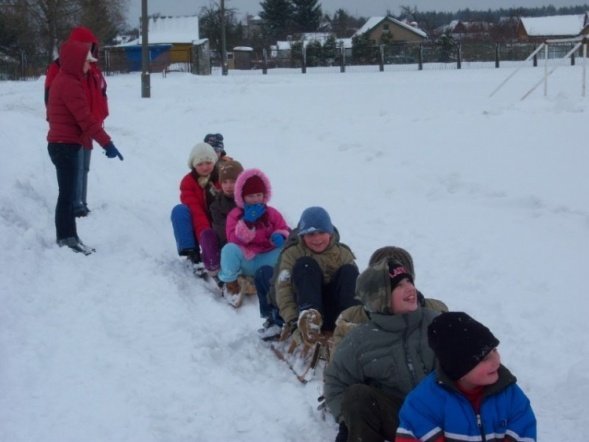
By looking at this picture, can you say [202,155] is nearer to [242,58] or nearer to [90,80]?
[90,80]

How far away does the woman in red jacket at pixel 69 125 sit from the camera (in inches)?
254

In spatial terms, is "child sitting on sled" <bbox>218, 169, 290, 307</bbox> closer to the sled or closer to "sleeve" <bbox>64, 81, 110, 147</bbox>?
the sled

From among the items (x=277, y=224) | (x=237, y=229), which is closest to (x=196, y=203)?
(x=237, y=229)

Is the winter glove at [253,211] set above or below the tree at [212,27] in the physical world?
below

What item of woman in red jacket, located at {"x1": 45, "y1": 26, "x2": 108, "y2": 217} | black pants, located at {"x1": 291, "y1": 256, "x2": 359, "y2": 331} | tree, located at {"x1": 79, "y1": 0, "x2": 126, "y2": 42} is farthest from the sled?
tree, located at {"x1": 79, "y1": 0, "x2": 126, "y2": 42}

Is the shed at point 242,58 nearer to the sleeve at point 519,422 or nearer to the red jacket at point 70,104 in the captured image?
the red jacket at point 70,104

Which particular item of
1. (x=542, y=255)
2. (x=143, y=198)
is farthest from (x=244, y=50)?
(x=542, y=255)

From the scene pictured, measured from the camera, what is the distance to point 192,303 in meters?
5.81

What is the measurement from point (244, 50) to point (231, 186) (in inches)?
1906

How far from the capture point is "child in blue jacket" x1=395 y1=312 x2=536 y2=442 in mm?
2674

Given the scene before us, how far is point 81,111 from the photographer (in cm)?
645

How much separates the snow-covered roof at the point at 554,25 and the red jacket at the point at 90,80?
2686 inches

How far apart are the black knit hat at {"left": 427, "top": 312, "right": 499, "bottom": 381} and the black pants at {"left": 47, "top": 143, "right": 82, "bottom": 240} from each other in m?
4.67

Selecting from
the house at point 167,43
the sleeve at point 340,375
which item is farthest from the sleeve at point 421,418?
the house at point 167,43
